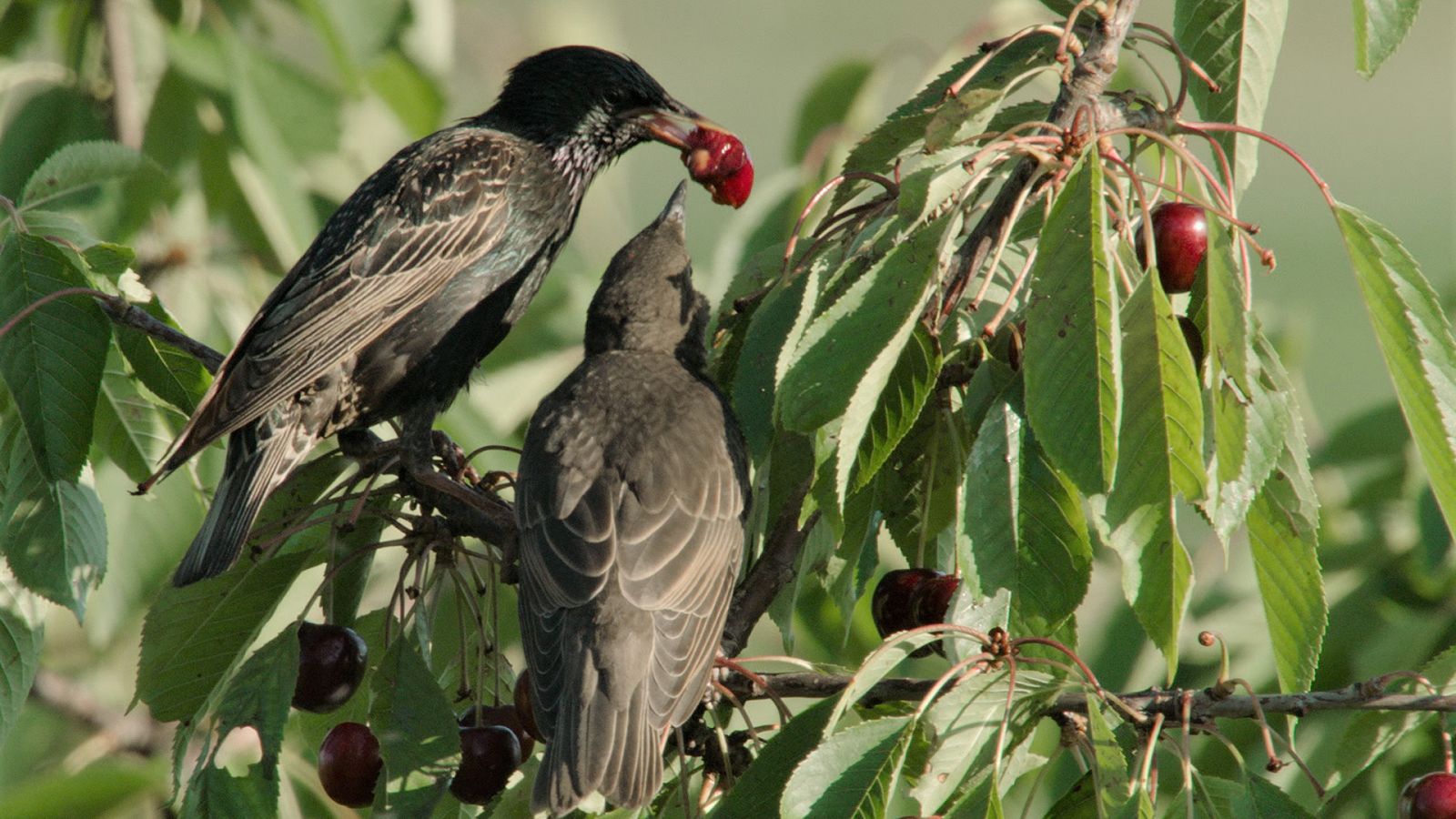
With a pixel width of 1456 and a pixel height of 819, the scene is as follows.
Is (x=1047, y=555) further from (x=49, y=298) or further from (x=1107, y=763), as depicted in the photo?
(x=49, y=298)

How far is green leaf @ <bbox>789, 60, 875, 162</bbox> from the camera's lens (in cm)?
517

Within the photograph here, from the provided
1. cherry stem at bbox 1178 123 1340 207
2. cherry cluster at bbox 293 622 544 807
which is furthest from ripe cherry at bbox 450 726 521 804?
cherry stem at bbox 1178 123 1340 207

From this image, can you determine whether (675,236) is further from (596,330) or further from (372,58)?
(372,58)

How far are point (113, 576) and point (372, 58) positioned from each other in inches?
64.3

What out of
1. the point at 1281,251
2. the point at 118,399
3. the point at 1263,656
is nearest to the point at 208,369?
the point at 118,399

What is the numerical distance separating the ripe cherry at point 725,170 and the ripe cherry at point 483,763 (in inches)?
71.6

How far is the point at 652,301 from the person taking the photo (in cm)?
395

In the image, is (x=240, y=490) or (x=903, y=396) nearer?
(x=903, y=396)

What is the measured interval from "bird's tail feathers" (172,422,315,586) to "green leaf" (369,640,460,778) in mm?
563

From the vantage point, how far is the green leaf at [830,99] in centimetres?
517

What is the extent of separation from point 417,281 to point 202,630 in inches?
59.9

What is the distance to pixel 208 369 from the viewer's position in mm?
3619

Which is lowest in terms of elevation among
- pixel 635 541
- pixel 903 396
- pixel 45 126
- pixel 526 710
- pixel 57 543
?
pixel 526 710

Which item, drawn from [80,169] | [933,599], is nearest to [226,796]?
[933,599]
